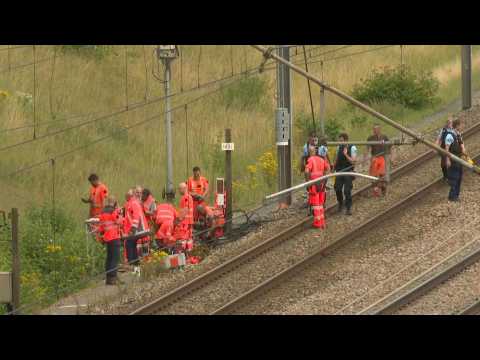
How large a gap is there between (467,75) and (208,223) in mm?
10218

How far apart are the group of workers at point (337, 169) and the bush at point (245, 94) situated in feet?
37.1

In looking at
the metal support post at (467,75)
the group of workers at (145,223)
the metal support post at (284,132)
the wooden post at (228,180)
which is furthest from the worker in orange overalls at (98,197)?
the metal support post at (467,75)

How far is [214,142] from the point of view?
31.8 meters

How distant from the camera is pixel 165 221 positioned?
21.3 m

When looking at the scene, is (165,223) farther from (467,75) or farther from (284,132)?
(467,75)

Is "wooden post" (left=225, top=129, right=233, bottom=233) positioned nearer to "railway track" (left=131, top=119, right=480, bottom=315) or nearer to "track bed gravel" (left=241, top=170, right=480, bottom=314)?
"railway track" (left=131, top=119, right=480, bottom=315)

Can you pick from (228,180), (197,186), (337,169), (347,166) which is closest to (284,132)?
(228,180)

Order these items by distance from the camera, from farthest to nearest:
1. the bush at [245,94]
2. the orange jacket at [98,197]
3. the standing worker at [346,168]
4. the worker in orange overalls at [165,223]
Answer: the bush at [245,94] → the orange jacket at [98,197] → the standing worker at [346,168] → the worker in orange overalls at [165,223]

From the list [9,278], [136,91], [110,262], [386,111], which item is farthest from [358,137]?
[9,278]

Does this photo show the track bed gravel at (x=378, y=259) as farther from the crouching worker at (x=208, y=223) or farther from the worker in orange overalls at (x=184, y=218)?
the crouching worker at (x=208, y=223)

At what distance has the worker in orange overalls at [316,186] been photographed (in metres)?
21.9

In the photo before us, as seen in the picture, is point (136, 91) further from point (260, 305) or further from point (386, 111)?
point (260, 305)

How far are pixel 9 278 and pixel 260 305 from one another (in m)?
4.13

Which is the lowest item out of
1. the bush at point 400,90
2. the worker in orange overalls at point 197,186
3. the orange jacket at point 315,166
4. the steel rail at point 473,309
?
the steel rail at point 473,309
